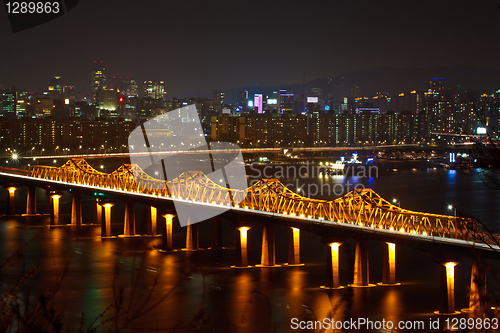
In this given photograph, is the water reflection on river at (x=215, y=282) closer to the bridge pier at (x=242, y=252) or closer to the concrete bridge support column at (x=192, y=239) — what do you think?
the bridge pier at (x=242, y=252)

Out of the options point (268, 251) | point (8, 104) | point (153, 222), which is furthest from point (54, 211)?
point (8, 104)

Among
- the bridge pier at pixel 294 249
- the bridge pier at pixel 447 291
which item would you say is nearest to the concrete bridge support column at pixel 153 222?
the bridge pier at pixel 294 249

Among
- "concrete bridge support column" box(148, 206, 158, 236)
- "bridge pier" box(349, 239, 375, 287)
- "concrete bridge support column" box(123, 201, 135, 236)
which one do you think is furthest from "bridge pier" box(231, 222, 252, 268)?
"concrete bridge support column" box(123, 201, 135, 236)

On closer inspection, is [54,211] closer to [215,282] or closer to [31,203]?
[31,203]

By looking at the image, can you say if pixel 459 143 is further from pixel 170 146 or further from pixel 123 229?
pixel 123 229

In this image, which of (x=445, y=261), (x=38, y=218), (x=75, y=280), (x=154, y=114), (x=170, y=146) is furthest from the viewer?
(x=154, y=114)

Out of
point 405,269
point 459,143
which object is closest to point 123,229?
point 405,269
